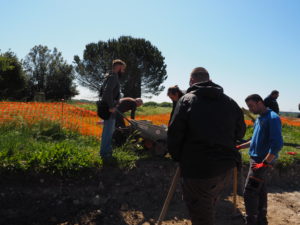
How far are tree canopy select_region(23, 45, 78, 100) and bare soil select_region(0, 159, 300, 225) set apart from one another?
1076 inches

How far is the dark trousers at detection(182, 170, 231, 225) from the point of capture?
2598 millimetres

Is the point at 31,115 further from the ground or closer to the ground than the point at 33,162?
further from the ground

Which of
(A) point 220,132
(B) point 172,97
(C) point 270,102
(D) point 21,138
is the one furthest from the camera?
(C) point 270,102

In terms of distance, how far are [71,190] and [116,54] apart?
111 ft

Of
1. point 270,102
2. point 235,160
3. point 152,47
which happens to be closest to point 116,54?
point 152,47

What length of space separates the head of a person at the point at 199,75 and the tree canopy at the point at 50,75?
29539mm

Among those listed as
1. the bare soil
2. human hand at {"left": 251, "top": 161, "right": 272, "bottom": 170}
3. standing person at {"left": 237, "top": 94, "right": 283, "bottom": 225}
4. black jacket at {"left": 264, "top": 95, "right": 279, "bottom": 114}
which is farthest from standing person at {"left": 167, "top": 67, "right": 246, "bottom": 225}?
black jacket at {"left": 264, "top": 95, "right": 279, "bottom": 114}

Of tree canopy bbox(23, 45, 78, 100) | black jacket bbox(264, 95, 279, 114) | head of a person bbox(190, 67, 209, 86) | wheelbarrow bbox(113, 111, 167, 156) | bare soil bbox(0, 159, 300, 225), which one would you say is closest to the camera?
head of a person bbox(190, 67, 209, 86)

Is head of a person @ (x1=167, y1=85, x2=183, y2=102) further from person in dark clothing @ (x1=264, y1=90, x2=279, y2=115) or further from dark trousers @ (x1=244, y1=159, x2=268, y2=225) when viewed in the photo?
person in dark clothing @ (x1=264, y1=90, x2=279, y2=115)

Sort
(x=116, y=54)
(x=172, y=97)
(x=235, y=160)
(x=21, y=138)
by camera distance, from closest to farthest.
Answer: (x=235, y=160) → (x=172, y=97) → (x=21, y=138) → (x=116, y=54)

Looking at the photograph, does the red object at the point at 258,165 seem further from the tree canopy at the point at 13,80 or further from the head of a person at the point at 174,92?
the tree canopy at the point at 13,80

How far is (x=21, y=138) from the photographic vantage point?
544 cm

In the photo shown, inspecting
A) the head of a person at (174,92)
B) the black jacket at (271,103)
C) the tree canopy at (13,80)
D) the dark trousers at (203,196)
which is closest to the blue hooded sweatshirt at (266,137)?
the dark trousers at (203,196)

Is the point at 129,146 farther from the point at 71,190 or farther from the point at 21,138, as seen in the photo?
the point at 21,138
